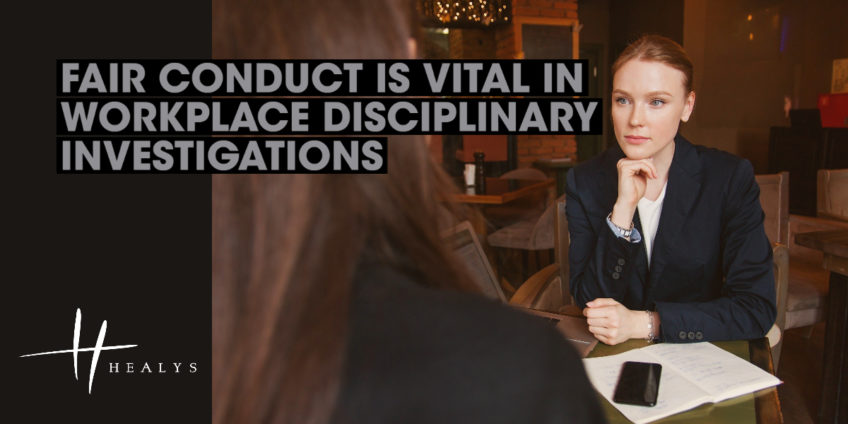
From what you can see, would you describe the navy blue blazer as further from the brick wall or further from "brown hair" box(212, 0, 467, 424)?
the brick wall

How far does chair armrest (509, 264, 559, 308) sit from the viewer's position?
200 cm

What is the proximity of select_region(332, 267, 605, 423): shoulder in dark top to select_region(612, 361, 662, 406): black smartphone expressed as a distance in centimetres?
68

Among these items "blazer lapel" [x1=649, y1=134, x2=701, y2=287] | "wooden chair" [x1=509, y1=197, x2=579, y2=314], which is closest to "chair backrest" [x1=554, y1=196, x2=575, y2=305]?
"wooden chair" [x1=509, y1=197, x2=579, y2=314]

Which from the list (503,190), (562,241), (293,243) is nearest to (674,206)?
(562,241)

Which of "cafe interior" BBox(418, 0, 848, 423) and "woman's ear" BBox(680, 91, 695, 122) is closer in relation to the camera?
"woman's ear" BBox(680, 91, 695, 122)

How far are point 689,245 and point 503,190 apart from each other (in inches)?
102

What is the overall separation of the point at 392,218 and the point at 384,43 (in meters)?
0.13

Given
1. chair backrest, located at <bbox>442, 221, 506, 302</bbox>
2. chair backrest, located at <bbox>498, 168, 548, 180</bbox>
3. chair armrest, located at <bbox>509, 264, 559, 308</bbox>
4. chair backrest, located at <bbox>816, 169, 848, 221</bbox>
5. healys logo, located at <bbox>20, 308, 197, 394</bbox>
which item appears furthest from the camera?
chair backrest, located at <bbox>498, 168, 548, 180</bbox>

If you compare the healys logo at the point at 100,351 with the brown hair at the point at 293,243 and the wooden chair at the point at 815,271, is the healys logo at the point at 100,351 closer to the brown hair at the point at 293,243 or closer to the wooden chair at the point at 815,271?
the brown hair at the point at 293,243

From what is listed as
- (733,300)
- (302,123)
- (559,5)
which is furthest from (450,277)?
(559,5)

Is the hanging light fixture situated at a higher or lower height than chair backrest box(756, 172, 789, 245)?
higher

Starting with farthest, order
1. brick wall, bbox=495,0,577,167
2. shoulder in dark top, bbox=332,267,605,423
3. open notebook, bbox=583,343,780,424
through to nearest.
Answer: brick wall, bbox=495,0,577,167, open notebook, bbox=583,343,780,424, shoulder in dark top, bbox=332,267,605,423

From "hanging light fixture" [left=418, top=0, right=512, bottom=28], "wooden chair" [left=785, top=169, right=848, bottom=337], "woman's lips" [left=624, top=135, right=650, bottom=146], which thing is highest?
"hanging light fixture" [left=418, top=0, right=512, bottom=28]

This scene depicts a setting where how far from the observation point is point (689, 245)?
1.65 meters
